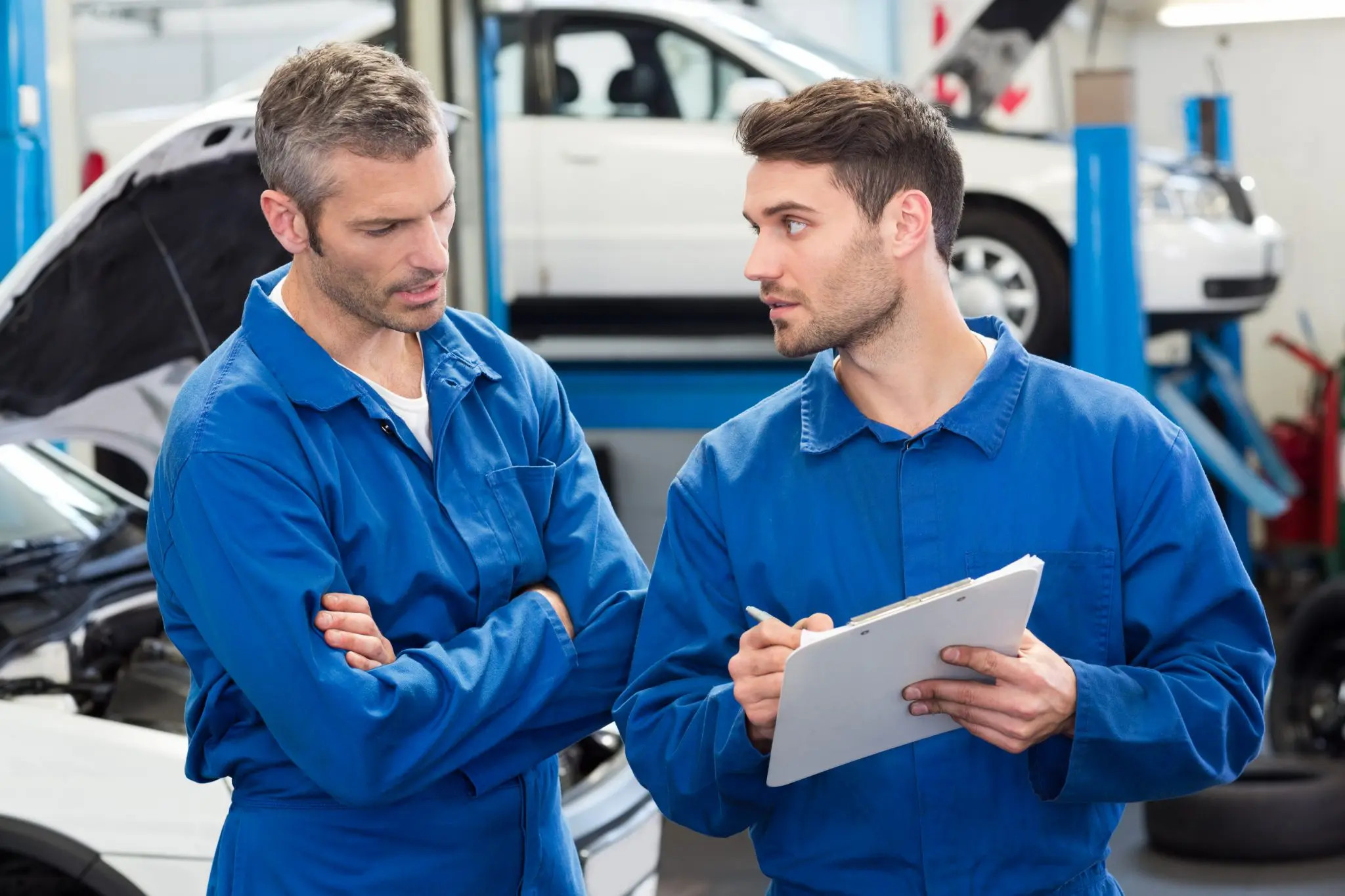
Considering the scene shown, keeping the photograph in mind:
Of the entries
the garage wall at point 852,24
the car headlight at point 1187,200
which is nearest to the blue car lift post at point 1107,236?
the car headlight at point 1187,200

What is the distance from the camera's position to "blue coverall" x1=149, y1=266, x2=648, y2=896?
5.03 feet

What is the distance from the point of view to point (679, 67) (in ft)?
18.9

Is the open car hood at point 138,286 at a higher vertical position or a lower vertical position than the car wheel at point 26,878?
higher

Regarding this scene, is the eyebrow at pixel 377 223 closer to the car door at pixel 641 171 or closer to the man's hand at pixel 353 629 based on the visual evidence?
the man's hand at pixel 353 629

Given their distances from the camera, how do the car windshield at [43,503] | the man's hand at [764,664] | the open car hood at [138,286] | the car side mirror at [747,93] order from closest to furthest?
the man's hand at [764,664]
the open car hood at [138,286]
the car windshield at [43,503]
the car side mirror at [747,93]

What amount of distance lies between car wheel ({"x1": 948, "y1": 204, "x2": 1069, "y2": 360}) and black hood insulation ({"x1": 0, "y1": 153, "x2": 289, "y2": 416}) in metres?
2.89

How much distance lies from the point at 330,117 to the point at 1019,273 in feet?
13.6

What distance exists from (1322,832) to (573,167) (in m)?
3.41

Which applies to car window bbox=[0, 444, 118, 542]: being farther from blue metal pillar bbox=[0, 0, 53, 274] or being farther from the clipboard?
the clipboard

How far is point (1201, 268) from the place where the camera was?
555 cm

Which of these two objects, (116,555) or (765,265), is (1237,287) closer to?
(116,555)

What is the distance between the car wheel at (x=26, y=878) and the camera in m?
2.30

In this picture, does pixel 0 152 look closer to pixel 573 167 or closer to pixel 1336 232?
pixel 573 167

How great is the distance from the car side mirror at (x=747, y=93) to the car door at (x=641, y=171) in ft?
0.62
